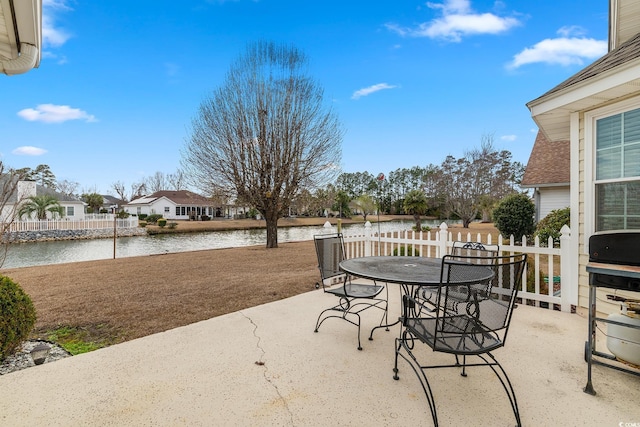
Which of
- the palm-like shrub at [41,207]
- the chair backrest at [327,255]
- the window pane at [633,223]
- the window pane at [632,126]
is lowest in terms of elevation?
the chair backrest at [327,255]

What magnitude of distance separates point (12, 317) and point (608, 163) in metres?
5.91

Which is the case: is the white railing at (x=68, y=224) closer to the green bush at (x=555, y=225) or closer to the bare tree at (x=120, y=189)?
the green bush at (x=555, y=225)

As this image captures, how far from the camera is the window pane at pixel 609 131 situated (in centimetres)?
292

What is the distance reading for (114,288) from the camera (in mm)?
5160

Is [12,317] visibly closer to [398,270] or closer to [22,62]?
[22,62]

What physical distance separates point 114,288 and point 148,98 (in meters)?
13.3

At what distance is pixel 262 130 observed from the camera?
11.2 meters

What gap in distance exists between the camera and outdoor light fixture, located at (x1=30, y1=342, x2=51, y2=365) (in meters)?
2.32

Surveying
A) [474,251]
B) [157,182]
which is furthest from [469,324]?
[157,182]

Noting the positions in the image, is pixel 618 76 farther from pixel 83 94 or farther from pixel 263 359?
pixel 83 94

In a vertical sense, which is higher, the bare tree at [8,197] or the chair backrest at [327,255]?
the bare tree at [8,197]

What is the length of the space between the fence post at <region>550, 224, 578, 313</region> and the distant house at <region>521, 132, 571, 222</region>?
7.86 meters

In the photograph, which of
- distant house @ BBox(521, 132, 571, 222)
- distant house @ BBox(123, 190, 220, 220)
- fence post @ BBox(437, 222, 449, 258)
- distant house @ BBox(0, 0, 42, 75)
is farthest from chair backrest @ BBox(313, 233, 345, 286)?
distant house @ BBox(123, 190, 220, 220)

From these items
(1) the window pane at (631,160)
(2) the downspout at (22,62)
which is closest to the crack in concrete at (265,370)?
(2) the downspout at (22,62)
